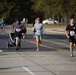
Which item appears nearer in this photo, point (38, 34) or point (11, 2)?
point (38, 34)


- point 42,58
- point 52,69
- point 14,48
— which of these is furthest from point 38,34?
point 52,69

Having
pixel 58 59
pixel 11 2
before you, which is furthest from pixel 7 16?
pixel 58 59

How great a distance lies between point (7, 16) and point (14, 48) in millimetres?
81626

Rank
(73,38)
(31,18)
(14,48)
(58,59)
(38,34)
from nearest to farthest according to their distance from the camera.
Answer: (58,59), (73,38), (38,34), (14,48), (31,18)

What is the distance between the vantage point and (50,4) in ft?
211

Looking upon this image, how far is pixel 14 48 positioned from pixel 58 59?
6.95 metres

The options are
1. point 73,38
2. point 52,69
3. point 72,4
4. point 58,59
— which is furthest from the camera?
point 72,4

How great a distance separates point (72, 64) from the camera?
16141 mm

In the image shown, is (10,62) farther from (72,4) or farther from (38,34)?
(72,4)

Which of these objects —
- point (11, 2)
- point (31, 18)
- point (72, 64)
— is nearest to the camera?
point (72, 64)

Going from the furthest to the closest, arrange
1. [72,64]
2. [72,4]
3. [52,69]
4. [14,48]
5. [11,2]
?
[11,2], [72,4], [14,48], [72,64], [52,69]

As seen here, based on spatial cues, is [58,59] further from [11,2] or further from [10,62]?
[11,2]

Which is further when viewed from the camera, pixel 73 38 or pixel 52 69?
pixel 73 38

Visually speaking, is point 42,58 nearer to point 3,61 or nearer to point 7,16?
point 3,61
